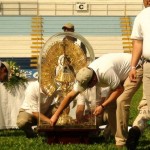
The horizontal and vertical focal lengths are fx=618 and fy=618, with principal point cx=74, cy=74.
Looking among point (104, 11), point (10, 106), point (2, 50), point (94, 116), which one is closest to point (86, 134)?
point (94, 116)

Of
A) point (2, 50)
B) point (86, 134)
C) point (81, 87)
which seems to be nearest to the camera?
point (81, 87)

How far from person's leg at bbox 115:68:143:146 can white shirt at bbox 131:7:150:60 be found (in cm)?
82

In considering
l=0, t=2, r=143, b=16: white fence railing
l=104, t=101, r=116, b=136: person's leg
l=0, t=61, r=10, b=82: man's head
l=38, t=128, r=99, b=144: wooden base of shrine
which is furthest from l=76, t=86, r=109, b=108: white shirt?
l=0, t=2, r=143, b=16: white fence railing

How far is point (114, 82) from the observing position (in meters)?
6.02

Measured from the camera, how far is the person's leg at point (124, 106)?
20.0 feet

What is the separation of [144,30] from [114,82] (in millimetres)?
865

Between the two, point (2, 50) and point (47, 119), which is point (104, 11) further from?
point (47, 119)

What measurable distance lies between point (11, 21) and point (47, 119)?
1784 centimetres

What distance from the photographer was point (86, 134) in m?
6.64

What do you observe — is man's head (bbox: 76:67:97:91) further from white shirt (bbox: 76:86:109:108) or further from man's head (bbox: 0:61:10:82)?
man's head (bbox: 0:61:10:82)

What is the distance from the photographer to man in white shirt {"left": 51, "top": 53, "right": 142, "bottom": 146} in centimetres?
599

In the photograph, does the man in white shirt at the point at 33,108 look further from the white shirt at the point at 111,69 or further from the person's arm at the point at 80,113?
the white shirt at the point at 111,69

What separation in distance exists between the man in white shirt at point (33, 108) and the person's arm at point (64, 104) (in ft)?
1.05

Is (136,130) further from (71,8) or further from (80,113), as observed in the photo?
(71,8)
